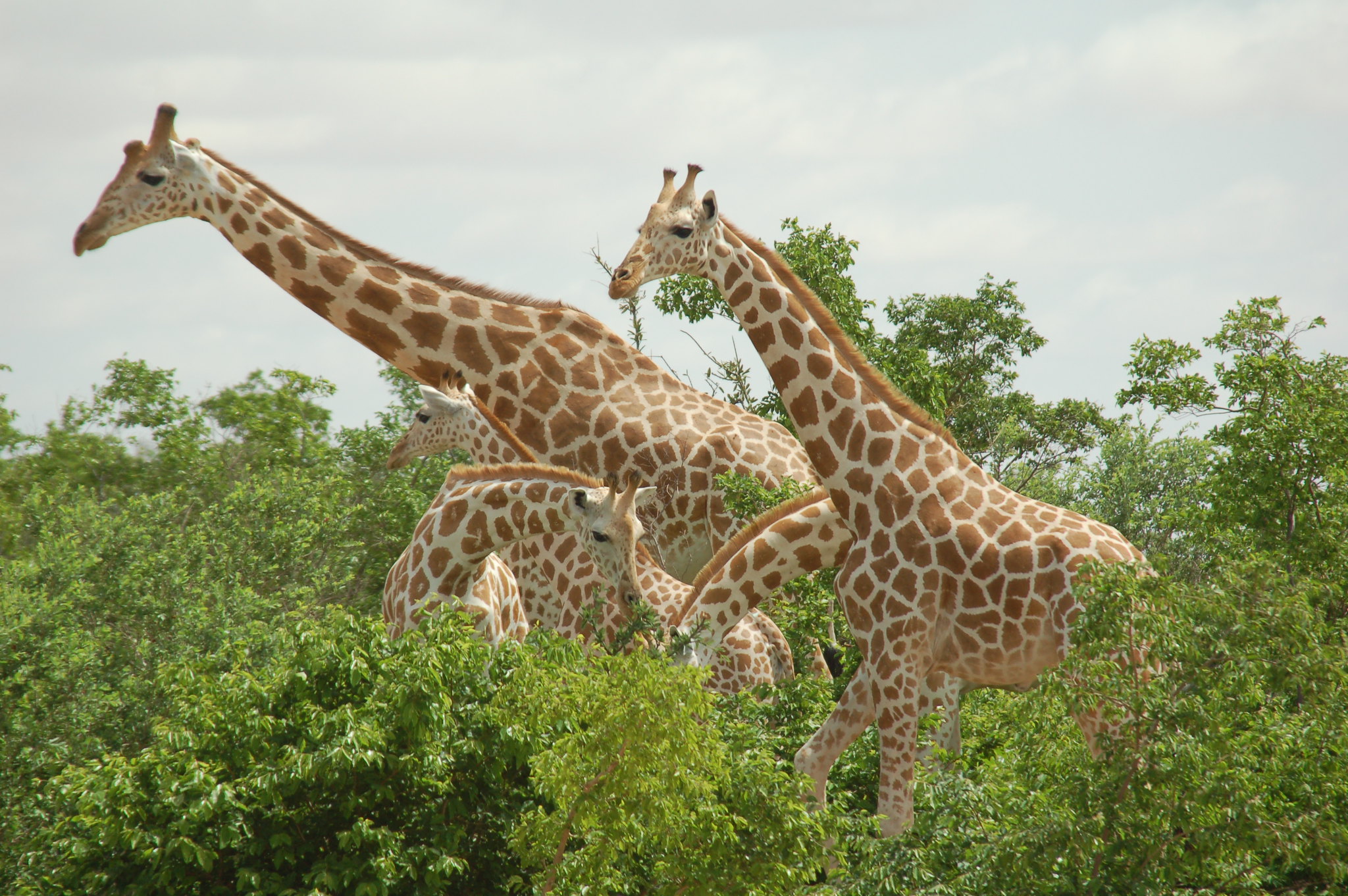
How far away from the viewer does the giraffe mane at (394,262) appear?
37.1ft

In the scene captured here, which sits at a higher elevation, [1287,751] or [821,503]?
[821,503]

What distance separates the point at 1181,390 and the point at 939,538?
205 inches

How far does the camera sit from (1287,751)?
6.42 meters

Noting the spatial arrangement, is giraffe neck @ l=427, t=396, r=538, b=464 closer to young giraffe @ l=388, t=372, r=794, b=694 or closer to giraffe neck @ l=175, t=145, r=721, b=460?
young giraffe @ l=388, t=372, r=794, b=694

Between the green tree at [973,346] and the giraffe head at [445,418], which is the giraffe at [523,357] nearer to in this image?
the giraffe head at [445,418]

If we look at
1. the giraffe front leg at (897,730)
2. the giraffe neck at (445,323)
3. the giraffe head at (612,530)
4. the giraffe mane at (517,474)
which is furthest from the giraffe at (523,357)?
the giraffe front leg at (897,730)

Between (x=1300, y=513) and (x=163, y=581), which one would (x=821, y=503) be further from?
(x=163, y=581)

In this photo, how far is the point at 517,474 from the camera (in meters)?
10.1

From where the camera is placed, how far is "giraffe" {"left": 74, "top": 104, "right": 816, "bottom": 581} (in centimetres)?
1118

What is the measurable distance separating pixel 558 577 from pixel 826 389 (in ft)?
11.0

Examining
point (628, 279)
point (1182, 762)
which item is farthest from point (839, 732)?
point (628, 279)

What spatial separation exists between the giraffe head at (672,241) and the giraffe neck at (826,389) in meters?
0.12

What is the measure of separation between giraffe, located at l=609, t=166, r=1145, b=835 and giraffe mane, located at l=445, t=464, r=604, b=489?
139 cm

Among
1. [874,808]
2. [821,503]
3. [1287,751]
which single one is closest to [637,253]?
[821,503]
